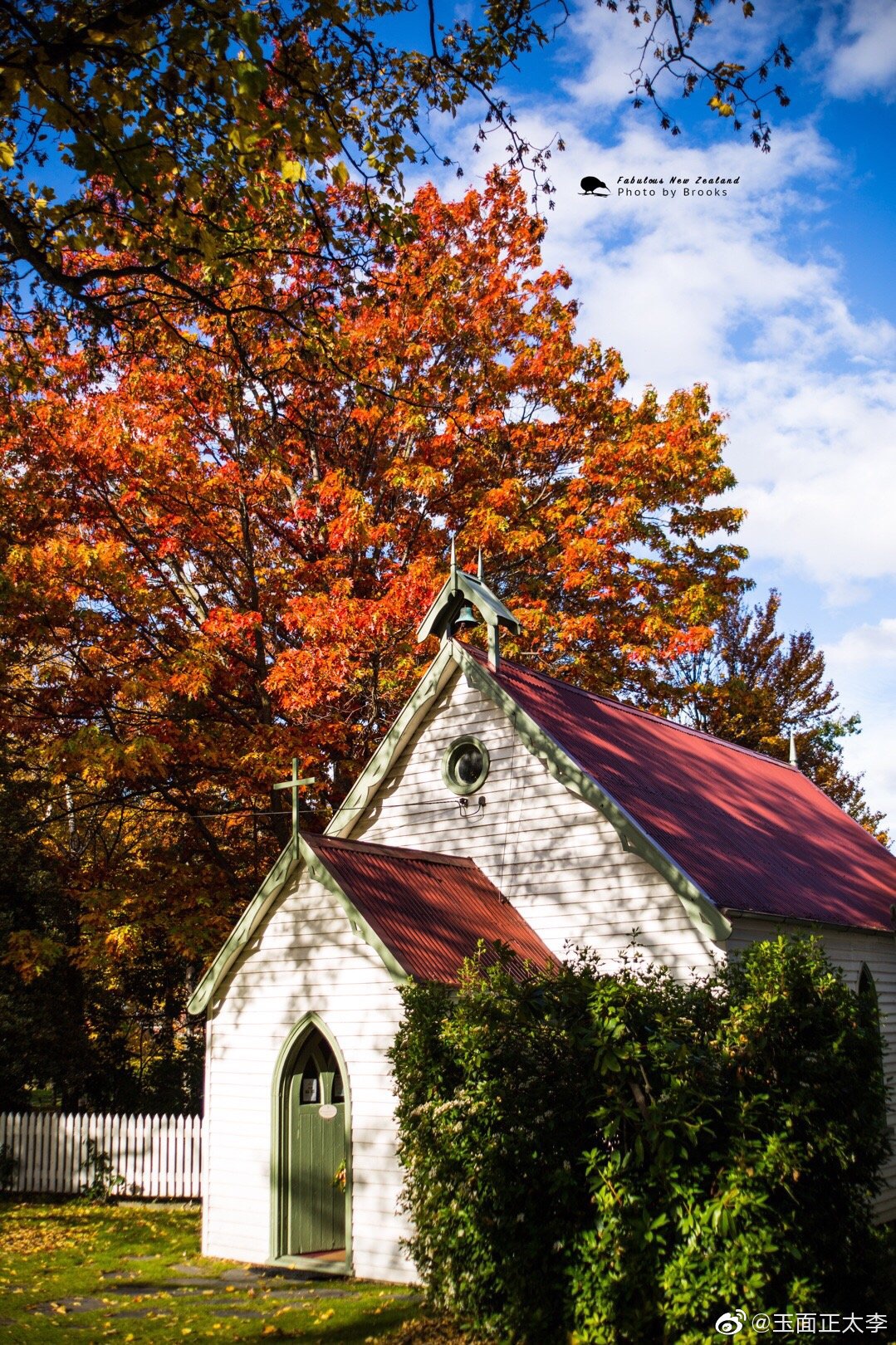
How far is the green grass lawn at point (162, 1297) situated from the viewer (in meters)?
11.3

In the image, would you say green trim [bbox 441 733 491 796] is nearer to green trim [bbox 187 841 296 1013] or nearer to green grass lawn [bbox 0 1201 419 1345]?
green trim [bbox 187 841 296 1013]

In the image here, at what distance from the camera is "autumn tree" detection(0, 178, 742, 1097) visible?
2162 cm

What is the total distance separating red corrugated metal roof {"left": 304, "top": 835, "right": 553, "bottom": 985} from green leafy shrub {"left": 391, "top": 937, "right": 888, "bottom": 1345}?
286 cm

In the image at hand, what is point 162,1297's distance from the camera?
1288 centimetres

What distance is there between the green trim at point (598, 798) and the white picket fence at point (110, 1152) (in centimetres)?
941

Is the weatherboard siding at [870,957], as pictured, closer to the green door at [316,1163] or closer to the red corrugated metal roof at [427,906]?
the red corrugated metal roof at [427,906]

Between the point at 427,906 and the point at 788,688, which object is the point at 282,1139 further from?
the point at 788,688

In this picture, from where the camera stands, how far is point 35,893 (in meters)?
25.0

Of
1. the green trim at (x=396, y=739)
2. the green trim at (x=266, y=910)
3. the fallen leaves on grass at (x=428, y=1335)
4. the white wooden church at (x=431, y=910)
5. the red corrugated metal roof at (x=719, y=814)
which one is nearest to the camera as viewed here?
the fallen leaves on grass at (x=428, y=1335)

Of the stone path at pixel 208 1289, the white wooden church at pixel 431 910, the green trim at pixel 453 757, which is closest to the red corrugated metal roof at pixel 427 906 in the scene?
the white wooden church at pixel 431 910

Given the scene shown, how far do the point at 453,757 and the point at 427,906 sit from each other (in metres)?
3.16

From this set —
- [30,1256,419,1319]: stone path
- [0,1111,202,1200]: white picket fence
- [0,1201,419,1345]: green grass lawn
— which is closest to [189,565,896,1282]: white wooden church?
[30,1256,419,1319]: stone path

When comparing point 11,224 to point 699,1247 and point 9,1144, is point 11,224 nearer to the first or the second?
point 699,1247

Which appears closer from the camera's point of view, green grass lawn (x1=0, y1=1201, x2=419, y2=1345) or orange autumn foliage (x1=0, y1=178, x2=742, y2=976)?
green grass lawn (x1=0, y1=1201, x2=419, y2=1345)
